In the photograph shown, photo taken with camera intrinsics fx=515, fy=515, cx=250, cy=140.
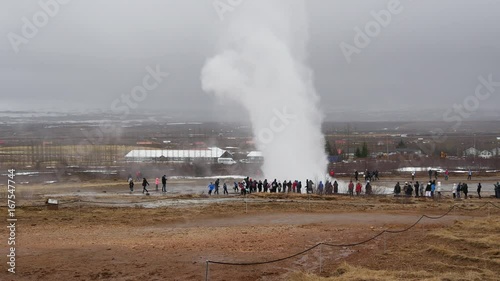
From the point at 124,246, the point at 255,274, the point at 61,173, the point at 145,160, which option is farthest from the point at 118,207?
the point at 145,160

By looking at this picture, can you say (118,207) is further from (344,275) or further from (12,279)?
(344,275)

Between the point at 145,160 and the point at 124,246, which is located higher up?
the point at 145,160

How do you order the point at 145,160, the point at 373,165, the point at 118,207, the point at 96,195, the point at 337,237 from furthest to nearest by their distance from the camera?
1. the point at 145,160
2. the point at 373,165
3. the point at 96,195
4. the point at 118,207
5. the point at 337,237

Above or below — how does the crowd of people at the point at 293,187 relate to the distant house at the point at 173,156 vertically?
below

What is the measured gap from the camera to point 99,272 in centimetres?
1316

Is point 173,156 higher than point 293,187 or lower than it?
higher

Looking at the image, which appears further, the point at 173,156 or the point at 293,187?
the point at 173,156

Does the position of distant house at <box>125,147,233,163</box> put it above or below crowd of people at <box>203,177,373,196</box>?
above

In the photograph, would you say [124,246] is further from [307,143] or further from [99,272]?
[307,143]

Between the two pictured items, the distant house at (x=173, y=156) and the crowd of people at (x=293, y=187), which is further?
the distant house at (x=173, y=156)

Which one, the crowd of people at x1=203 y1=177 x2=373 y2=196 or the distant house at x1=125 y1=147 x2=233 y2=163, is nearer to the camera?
the crowd of people at x1=203 y1=177 x2=373 y2=196

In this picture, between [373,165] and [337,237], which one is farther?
[373,165]

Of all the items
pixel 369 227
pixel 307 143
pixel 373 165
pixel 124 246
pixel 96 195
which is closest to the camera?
pixel 124 246

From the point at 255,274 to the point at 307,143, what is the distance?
31.6 metres
